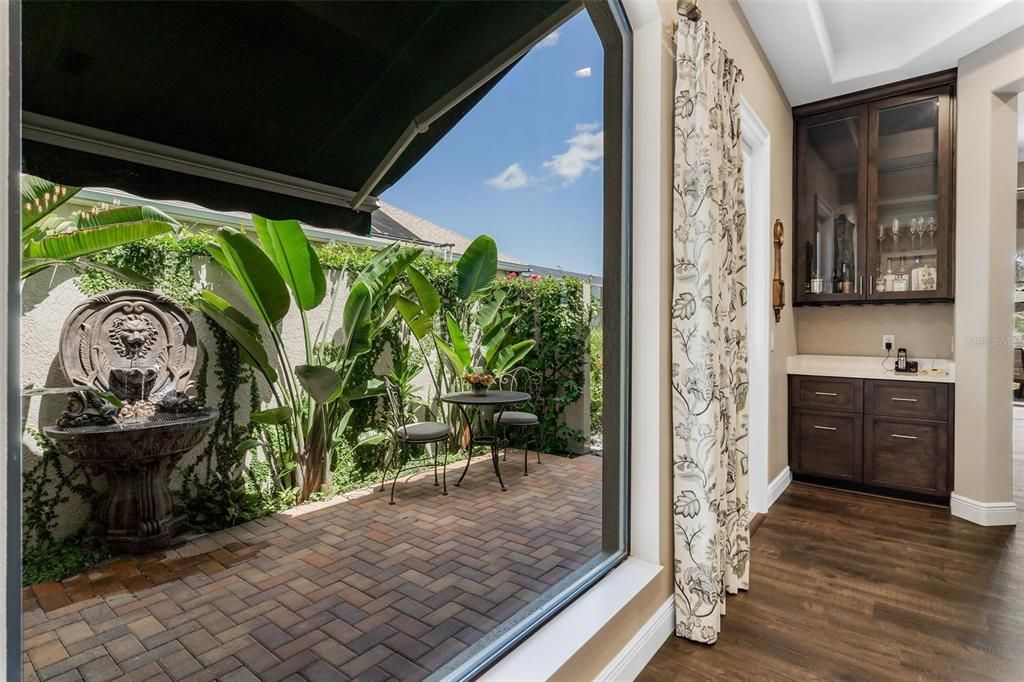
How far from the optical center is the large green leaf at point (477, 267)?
4.25 meters

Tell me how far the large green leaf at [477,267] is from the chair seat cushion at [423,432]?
1.16 metres

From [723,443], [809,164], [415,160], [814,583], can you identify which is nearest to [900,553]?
[814,583]

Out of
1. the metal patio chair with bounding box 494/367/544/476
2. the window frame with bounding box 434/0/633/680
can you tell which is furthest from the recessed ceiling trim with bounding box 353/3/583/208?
the metal patio chair with bounding box 494/367/544/476

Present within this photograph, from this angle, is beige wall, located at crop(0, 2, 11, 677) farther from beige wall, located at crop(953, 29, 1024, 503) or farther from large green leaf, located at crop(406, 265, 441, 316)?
beige wall, located at crop(953, 29, 1024, 503)

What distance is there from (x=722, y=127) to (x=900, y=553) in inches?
98.8

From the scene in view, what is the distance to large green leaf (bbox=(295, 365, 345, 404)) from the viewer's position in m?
3.18

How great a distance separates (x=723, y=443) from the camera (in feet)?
6.93

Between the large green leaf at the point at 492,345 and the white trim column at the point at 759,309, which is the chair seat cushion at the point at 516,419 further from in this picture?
the white trim column at the point at 759,309

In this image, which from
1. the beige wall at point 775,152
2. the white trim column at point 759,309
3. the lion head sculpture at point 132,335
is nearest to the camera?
the lion head sculpture at point 132,335

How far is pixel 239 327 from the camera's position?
3102 mm

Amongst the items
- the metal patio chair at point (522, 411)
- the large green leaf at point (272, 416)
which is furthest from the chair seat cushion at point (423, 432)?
the large green leaf at point (272, 416)

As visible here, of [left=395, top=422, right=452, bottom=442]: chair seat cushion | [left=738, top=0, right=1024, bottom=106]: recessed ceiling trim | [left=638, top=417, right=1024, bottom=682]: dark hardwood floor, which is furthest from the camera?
[left=395, top=422, right=452, bottom=442]: chair seat cushion

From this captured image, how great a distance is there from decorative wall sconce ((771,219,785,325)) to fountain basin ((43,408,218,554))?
12.2ft

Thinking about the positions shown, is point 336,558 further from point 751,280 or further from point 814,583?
point 751,280
